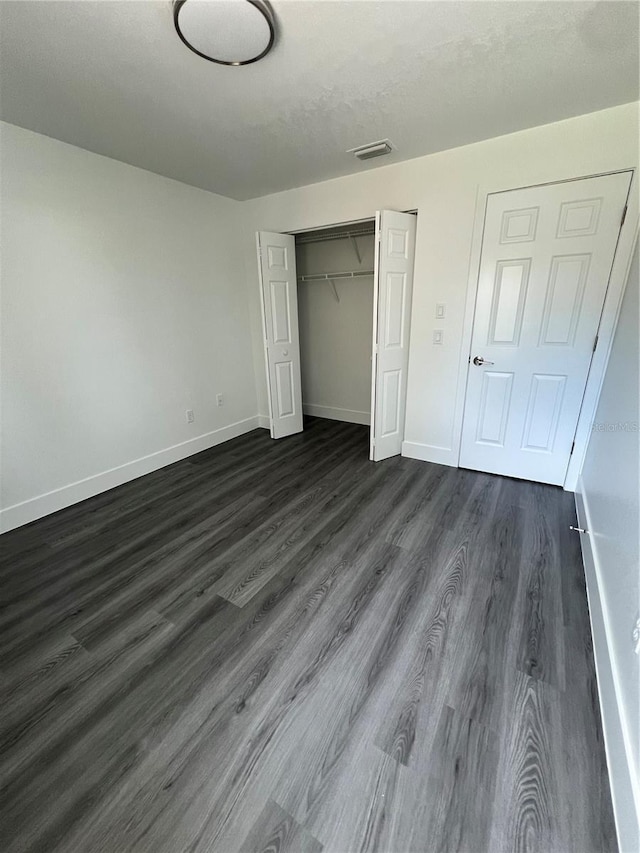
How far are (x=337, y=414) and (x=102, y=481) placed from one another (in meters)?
2.74

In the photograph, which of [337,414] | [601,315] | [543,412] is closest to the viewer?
[601,315]

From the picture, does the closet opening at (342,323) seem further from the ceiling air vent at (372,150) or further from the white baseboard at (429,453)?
the ceiling air vent at (372,150)

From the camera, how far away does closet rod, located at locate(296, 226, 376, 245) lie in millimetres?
3676

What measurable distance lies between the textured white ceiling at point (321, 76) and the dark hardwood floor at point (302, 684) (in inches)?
97.7

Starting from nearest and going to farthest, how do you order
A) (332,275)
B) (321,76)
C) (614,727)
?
1. (614,727)
2. (321,76)
3. (332,275)

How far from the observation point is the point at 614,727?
1.13m

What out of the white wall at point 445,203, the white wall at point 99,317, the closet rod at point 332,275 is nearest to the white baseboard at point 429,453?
the white wall at point 445,203

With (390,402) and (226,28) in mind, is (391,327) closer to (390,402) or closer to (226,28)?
(390,402)

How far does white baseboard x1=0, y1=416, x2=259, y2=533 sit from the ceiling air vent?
280cm

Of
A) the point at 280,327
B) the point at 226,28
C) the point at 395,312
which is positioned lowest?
the point at 280,327

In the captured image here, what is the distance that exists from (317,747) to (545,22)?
2915 mm

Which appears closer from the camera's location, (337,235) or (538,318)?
(538,318)

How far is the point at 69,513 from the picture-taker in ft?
8.58

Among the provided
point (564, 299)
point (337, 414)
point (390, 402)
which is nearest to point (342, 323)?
point (337, 414)
